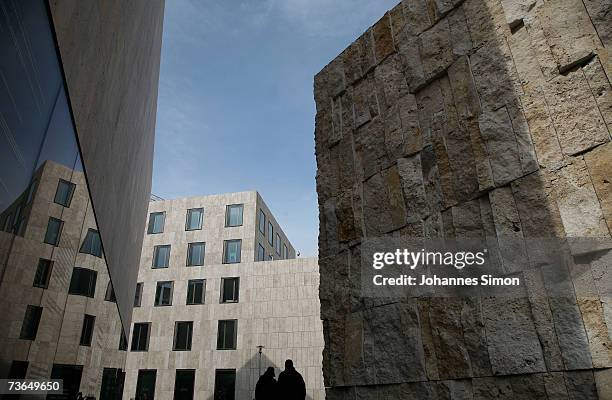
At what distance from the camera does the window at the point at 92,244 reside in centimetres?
474

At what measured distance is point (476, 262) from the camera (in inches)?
121

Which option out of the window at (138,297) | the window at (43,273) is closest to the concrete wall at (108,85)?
the window at (43,273)

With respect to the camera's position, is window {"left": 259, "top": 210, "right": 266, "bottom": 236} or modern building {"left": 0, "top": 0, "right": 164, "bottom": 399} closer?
modern building {"left": 0, "top": 0, "right": 164, "bottom": 399}

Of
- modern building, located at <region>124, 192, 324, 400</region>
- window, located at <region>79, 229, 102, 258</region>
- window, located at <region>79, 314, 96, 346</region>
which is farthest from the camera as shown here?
modern building, located at <region>124, 192, 324, 400</region>

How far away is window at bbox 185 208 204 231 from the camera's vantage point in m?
25.5

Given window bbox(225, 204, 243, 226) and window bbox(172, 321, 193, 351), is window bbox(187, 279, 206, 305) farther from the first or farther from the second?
window bbox(225, 204, 243, 226)

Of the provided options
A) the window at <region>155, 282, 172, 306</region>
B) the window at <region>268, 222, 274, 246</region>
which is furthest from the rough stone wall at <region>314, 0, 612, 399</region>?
the window at <region>268, 222, 274, 246</region>

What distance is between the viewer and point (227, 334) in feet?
72.2

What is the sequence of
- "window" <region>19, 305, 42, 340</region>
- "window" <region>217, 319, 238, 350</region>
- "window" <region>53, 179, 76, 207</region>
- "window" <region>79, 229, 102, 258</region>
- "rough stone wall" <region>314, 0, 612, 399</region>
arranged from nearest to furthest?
1. "rough stone wall" <region>314, 0, 612, 399</region>
2. "window" <region>19, 305, 42, 340</region>
3. "window" <region>53, 179, 76, 207</region>
4. "window" <region>79, 229, 102, 258</region>
5. "window" <region>217, 319, 238, 350</region>

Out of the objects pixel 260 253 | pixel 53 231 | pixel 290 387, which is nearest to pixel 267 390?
pixel 290 387

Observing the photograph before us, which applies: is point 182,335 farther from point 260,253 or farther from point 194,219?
point 194,219

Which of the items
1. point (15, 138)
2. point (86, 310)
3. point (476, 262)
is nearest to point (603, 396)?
point (476, 262)

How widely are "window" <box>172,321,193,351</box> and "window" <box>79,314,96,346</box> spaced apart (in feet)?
58.0

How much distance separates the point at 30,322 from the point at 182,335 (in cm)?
2122
